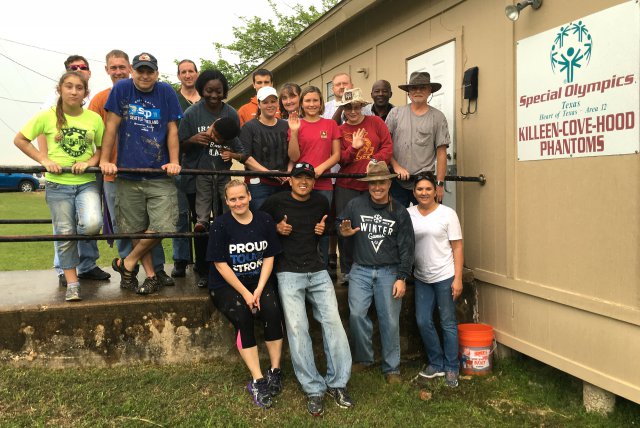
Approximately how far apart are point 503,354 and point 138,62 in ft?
12.5

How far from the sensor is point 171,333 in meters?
3.86

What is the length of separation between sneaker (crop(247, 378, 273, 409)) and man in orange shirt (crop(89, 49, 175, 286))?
124cm

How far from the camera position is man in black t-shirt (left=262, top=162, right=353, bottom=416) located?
3.62m

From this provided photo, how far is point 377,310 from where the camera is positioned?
407cm

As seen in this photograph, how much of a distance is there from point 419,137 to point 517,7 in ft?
4.11

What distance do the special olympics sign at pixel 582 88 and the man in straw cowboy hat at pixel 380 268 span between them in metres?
1.16

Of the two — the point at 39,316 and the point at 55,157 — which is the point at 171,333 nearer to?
the point at 39,316

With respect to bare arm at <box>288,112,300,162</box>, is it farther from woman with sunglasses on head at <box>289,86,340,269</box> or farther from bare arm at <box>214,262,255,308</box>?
bare arm at <box>214,262,255,308</box>

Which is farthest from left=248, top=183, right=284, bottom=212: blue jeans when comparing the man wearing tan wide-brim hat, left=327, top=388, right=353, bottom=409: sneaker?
left=327, top=388, right=353, bottom=409: sneaker

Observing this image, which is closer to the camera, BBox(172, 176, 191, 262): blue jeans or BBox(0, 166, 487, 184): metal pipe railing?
BBox(0, 166, 487, 184): metal pipe railing

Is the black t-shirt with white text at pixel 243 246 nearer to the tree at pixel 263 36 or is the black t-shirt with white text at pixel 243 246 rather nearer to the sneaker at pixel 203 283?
the sneaker at pixel 203 283

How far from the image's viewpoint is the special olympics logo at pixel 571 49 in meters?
3.54

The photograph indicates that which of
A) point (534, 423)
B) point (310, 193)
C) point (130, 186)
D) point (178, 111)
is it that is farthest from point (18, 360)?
point (534, 423)

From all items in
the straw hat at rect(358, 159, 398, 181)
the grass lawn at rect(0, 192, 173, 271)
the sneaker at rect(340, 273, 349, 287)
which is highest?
the straw hat at rect(358, 159, 398, 181)
